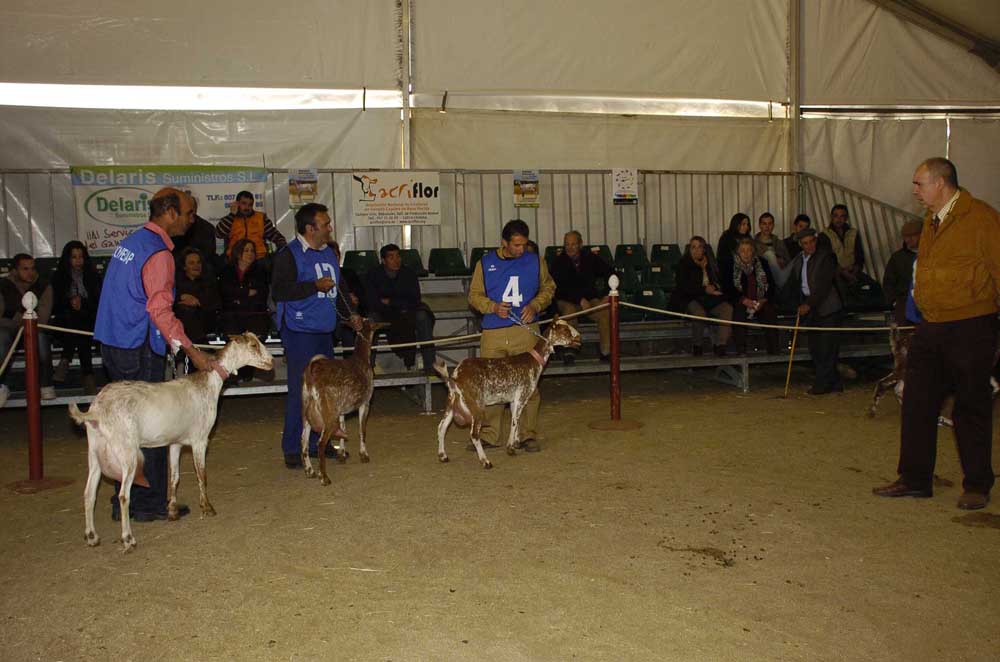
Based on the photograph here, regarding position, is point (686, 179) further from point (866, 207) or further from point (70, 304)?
point (70, 304)

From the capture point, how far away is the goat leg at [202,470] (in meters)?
6.37

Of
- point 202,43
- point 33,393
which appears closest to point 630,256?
point 202,43

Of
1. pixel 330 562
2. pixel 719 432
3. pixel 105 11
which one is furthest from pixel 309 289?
pixel 105 11

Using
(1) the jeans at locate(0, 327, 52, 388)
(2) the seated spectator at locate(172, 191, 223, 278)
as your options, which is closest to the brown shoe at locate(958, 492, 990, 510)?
(2) the seated spectator at locate(172, 191, 223, 278)

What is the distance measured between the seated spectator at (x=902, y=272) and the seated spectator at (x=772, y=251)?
135 centimetres

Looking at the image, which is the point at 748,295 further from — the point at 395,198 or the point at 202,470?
the point at 202,470

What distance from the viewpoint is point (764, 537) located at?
19.2 ft

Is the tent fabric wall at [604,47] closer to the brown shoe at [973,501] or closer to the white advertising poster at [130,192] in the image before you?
the white advertising poster at [130,192]

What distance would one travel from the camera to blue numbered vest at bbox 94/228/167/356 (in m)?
6.00

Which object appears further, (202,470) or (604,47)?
(604,47)

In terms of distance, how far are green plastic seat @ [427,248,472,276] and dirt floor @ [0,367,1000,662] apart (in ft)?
17.3

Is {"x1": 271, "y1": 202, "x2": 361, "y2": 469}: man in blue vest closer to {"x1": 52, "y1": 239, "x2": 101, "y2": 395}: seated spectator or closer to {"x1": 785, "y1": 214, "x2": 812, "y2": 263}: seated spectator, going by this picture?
{"x1": 52, "y1": 239, "x2": 101, "y2": 395}: seated spectator

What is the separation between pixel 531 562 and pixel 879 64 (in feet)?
45.1

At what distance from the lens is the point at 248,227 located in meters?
11.9
